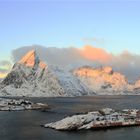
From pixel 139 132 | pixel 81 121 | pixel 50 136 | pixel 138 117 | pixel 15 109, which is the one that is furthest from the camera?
pixel 15 109

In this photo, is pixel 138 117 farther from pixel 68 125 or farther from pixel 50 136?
pixel 50 136

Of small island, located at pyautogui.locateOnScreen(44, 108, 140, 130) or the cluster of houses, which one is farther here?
the cluster of houses

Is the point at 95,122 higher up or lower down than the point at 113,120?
higher up

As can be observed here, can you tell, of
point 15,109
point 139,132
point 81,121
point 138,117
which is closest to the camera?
point 139,132

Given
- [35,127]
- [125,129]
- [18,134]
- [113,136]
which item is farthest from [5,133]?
[125,129]

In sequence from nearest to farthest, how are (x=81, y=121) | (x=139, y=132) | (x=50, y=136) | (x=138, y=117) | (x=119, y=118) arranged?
(x=50, y=136) < (x=139, y=132) < (x=81, y=121) < (x=119, y=118) < (x=138, y=117)

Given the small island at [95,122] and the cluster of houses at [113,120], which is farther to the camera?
the cluster of houses at [113,120]

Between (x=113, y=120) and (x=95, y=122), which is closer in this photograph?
(x=95, y=122)

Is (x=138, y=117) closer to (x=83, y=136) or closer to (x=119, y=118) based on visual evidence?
(x=119, y=118)

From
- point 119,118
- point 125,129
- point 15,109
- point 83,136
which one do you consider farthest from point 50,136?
point 15,109

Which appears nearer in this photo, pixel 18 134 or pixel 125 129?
pixel 18 134
